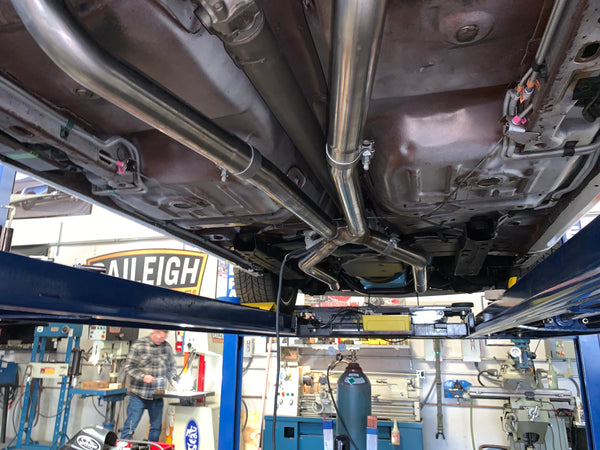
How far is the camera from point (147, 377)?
505 cm

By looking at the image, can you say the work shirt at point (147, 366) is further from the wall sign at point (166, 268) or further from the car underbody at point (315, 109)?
the car underbody at point (315, 109)

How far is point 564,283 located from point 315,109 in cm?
86

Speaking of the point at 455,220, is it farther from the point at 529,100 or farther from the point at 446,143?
the point at 529,100

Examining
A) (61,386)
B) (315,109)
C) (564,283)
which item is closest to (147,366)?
(61,386)

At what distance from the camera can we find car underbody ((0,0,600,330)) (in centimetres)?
82

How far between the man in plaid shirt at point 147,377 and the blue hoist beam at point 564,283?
14.8 ft

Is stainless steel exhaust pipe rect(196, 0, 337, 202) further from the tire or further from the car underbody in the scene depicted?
the tire

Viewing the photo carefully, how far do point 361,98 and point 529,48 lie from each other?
1.62 ft

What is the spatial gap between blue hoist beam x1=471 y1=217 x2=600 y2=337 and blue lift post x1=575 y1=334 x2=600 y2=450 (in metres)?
1.23

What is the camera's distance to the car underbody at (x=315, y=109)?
2.69 feet

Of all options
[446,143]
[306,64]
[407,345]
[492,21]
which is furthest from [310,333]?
[407,345]

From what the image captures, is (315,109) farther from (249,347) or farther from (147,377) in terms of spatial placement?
(249,347)


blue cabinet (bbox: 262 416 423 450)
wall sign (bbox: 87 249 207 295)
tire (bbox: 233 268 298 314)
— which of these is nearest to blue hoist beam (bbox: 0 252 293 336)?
tire (bbox: 233 268 298 314)

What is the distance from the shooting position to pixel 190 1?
83 cm
